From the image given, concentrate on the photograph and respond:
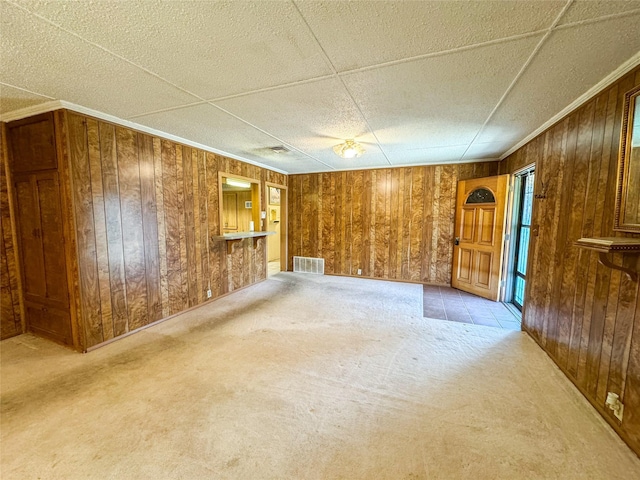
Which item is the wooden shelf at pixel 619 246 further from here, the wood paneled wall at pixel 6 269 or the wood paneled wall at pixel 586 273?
the wood paneled wall at pixel 6 269

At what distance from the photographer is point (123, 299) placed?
2805 mm

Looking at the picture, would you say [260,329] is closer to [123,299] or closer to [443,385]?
[123,299]

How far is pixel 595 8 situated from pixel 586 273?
69.6 inches

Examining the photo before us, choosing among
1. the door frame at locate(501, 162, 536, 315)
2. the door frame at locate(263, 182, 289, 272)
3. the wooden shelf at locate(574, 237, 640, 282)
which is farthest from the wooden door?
the door frame at locate(501, 162, 536, 315)

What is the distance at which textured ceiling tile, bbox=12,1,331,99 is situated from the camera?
122 centimetres

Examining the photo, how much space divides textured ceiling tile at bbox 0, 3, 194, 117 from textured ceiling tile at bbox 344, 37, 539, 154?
1.61 metres

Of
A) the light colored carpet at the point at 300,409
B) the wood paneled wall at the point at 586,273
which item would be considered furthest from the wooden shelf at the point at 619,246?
the light colored carpet at the point at 300,409

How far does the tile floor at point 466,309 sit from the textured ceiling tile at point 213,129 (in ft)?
10.6

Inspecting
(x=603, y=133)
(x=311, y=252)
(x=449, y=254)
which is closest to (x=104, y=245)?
(x=311, y=252)

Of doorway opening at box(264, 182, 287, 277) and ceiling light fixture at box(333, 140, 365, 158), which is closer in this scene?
ceiling light fixture at box(333, 140, 365, 158)

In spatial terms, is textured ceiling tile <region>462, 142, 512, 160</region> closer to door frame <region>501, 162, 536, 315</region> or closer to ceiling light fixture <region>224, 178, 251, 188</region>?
door frame <region>501, 162, 536, 315</region>

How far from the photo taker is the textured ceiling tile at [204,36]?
48.2 inches

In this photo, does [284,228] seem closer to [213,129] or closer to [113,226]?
[213,129]

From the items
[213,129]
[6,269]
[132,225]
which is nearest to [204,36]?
[213,129]
